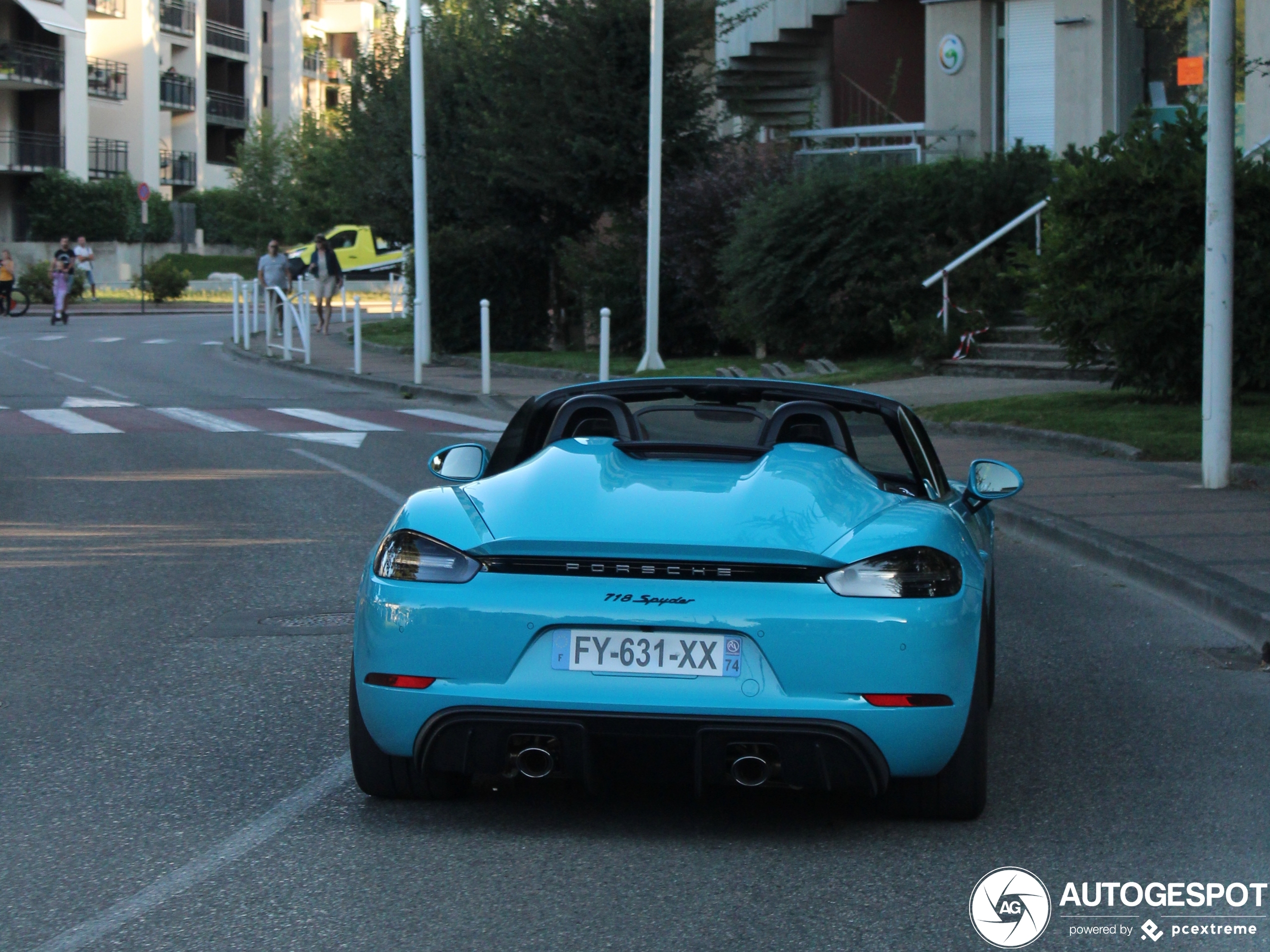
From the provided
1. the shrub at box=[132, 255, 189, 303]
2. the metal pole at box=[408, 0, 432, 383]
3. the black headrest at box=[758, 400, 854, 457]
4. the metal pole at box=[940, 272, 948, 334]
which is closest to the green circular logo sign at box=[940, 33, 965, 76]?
the metal pole at box=[940, 272, 948, 334]

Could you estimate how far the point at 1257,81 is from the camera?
69.9 ft

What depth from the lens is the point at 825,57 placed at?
33375mm

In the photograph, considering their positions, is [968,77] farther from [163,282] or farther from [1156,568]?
[163,282]

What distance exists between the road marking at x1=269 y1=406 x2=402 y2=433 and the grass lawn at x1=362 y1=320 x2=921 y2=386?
3723 millimetres

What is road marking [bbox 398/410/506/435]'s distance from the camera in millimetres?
17991

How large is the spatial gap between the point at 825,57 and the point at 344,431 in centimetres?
1937

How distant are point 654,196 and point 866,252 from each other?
3107 mm

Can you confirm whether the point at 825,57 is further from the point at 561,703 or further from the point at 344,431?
the point at 561,703

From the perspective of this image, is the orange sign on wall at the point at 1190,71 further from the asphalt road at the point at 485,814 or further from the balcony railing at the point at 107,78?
the balcony railing at the point at 107,78

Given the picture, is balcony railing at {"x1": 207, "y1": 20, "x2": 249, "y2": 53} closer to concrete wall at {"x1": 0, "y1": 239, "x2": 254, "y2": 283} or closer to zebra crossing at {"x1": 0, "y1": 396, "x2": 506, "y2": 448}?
concrete wall at {"x1": 0, "y1": 239, "x2": 254, "y2": 283}

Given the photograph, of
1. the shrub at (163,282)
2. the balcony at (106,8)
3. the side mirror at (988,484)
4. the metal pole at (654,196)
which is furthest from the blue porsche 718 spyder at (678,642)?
the balcony at (106,8)

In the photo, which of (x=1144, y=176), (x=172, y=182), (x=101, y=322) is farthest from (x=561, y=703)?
(x=172, y=182)

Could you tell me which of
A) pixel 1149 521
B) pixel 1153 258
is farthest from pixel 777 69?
pixel 1149 521

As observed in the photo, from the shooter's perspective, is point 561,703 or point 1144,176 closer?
point 561,703
